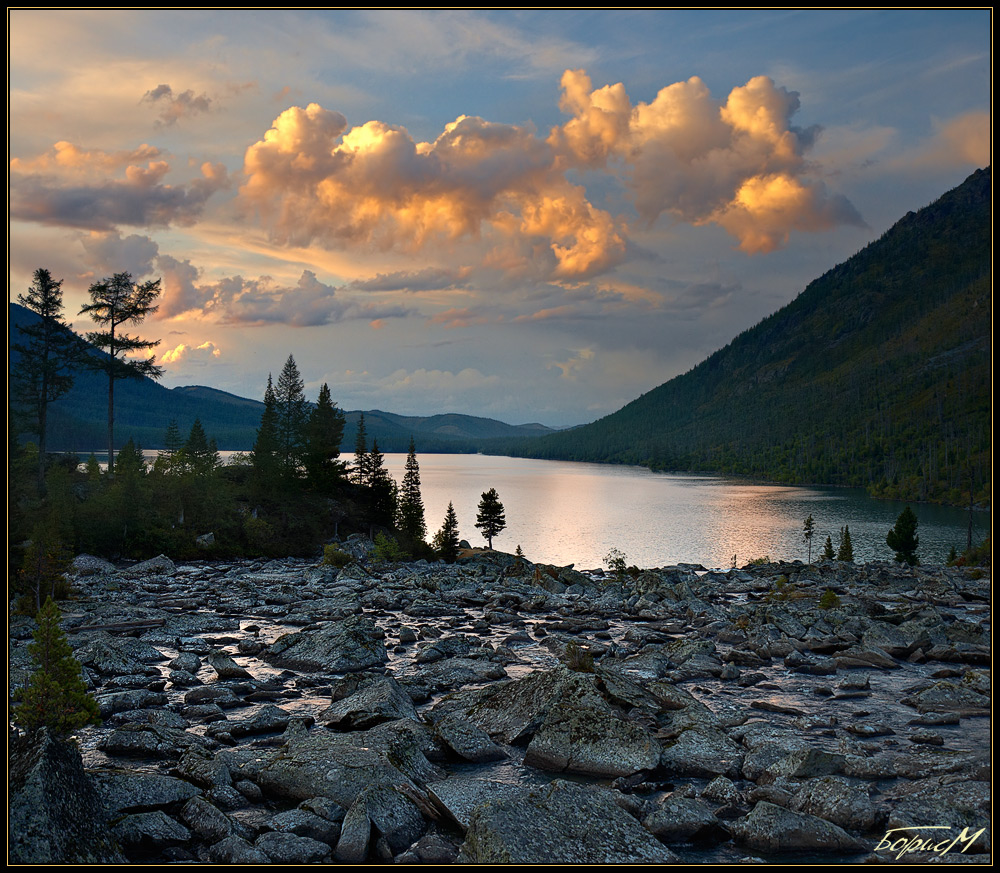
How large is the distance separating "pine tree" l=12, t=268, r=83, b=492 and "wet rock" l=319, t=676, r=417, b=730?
51.5 m

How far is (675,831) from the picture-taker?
1208 centimetres

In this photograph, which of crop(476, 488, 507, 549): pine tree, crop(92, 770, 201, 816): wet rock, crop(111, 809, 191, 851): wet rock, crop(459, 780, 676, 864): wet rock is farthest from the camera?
crop(476, 488, 507, 549): pine tree

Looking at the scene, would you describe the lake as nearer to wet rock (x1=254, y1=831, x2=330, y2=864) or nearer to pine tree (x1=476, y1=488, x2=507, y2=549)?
pine tree (x1=476, y1=488, x2=507, y2=549)

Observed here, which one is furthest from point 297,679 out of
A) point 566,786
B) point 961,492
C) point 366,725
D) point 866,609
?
point 961,492

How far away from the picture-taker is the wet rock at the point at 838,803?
1234 centimetres

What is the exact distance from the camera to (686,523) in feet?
379

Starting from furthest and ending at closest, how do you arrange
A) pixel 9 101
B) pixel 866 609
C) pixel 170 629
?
pixel 866 609 → pixel 170 629 → pixel 9 101

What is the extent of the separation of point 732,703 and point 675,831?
32.1 feet

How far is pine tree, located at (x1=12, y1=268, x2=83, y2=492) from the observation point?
190 ft

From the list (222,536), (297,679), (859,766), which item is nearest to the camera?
(859,766)

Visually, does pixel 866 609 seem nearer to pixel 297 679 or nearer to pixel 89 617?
pixel 297 679

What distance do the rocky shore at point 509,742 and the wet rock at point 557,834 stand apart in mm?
39

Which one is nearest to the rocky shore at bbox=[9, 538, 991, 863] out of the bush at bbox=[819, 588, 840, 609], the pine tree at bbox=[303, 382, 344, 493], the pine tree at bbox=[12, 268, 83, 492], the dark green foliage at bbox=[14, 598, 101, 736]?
the dark green foliage at bbox=[14, 598, 101, 736]

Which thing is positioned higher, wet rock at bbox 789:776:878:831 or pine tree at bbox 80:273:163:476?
pine tree at bbox 80:273:163:476
